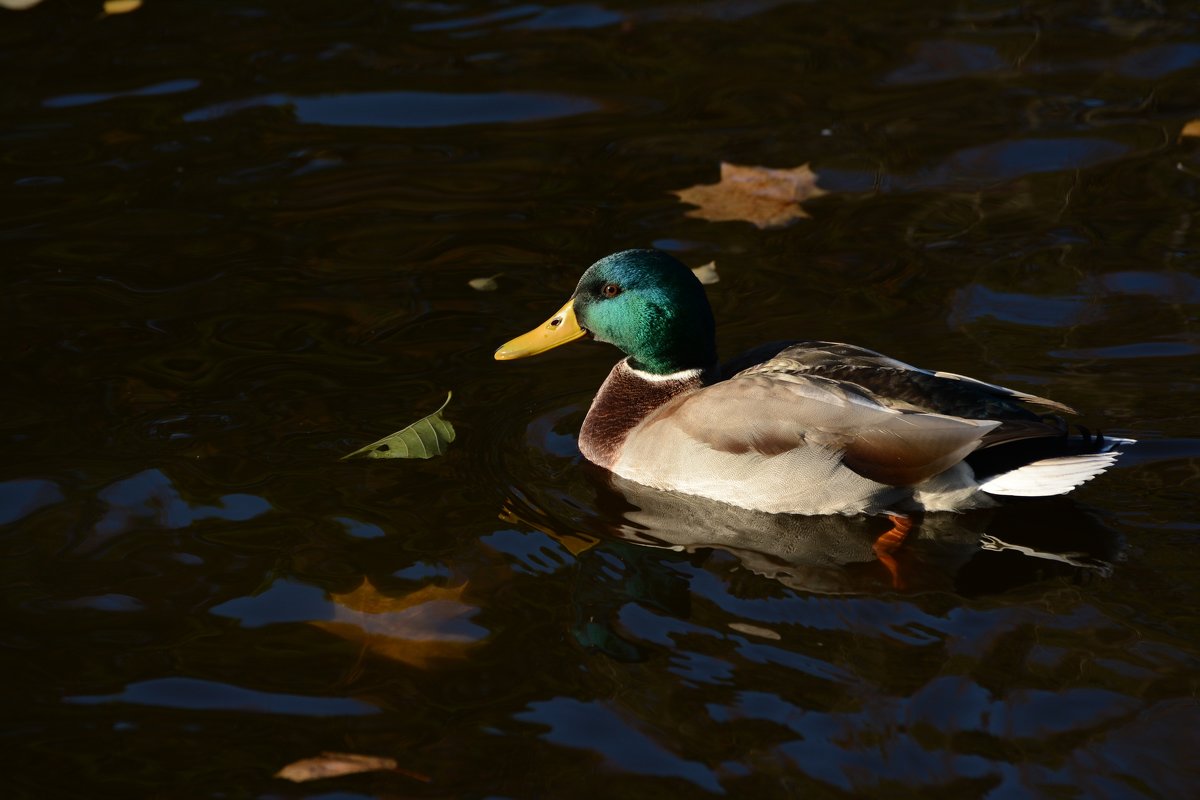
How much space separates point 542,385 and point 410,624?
191 cm

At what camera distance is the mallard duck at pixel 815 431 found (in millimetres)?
5258

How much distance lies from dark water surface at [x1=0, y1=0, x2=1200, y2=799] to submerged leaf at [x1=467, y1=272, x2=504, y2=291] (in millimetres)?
65

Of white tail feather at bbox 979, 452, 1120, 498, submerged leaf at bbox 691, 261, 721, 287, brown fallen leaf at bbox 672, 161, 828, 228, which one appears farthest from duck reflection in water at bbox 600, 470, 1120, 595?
brown fallen leaf at bbox 672, 161, 828, 228

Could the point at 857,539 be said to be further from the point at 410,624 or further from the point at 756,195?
the point at 756,195

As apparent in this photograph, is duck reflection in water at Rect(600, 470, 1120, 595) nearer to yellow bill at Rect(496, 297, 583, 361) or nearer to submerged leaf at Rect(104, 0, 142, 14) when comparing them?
yellow bill at Rect(496, 297, 583, 361)

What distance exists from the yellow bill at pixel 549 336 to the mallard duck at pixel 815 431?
150mm

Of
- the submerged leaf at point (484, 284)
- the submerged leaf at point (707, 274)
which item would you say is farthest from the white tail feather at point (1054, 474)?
the submerged leaf at point (484, 284)

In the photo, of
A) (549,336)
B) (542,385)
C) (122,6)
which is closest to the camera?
(549,336)

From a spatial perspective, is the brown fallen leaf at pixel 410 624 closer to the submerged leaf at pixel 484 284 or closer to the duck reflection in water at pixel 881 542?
the duck reflection in water at pixel 881 542

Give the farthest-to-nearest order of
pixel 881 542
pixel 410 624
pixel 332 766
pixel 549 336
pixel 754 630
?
pixel 549 336, pixel 881 542, pixel 410 624, pixel 754 630, pixel 332 766

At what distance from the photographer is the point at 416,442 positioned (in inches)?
234

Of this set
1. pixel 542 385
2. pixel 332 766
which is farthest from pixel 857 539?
pixel 332 766

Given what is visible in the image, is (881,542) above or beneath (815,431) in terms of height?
beneath

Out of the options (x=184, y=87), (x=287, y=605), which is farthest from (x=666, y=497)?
(x=184, y=87)
